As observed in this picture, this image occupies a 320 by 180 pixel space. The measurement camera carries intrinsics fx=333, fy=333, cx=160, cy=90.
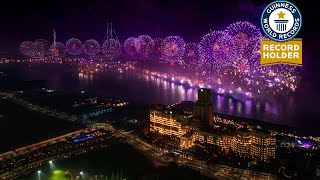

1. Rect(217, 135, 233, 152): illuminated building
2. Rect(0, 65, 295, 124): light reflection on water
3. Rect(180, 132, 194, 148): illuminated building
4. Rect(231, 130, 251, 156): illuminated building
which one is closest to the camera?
Rect(231, 130, 251, 156): illuminated building

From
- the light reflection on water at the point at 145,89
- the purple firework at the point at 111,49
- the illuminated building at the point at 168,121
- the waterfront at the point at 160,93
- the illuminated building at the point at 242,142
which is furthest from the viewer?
the purple firework at the point at 111,49

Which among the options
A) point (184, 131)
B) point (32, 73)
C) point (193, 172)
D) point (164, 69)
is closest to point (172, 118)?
point (184, 131)

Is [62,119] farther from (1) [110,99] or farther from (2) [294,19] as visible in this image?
(2) [294,19]

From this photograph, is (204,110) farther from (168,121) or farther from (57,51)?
(57,51)

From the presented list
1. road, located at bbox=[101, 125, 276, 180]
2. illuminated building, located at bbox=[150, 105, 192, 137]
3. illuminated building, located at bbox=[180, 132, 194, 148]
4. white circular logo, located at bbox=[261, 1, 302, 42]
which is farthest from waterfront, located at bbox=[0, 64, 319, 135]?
white circular logo, located at bbox=[261, 1, 302, 42]

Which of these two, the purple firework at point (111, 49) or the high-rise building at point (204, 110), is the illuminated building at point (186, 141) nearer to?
the high-rise building at point (204, 110)

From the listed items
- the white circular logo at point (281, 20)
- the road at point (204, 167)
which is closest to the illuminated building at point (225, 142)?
the road at point (204, 167)

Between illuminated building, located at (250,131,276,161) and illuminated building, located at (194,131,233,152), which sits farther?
illuminated building, located at (194,131,233,152)

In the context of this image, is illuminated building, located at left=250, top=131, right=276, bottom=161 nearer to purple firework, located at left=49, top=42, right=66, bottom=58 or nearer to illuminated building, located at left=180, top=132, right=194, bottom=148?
illuminated building, located at left=180, top=132, right=194, bottom=148
